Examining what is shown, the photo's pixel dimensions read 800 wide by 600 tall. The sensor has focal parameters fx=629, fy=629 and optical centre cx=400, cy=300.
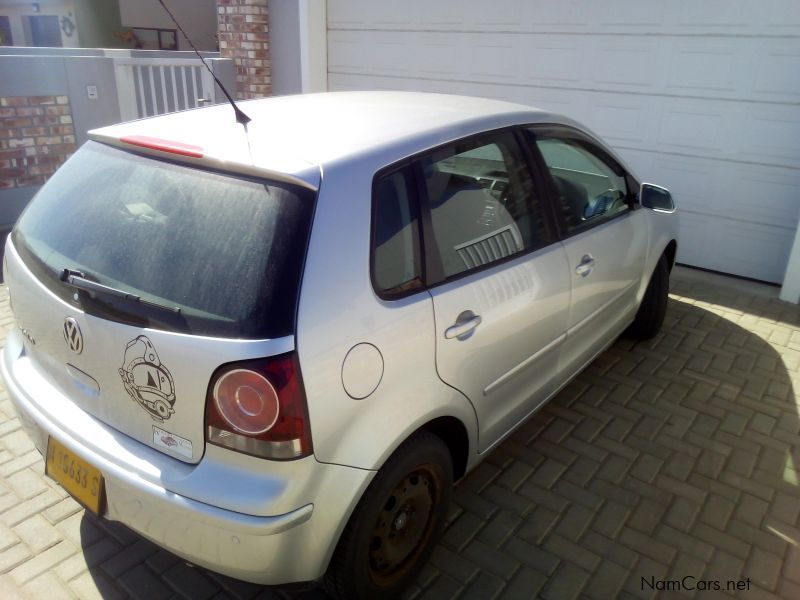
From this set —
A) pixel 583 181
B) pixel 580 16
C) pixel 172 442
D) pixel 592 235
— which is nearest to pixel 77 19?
pixel 580 16

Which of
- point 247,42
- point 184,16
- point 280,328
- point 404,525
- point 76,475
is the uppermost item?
point 184,16

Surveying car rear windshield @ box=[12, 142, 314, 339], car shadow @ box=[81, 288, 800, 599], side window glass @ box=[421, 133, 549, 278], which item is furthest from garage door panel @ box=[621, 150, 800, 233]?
car rear windshield @ box=[12, 142, 314, 339]

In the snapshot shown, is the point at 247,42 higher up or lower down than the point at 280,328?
higher up

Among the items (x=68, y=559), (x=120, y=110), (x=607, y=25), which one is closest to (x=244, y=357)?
(x=68, y=559)

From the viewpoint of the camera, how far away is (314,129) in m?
2.17

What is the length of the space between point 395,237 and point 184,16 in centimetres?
1508

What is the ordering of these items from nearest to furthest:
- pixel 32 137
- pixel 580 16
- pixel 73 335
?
pixel 73 335 → pixel 580 16 → pixel 32 137

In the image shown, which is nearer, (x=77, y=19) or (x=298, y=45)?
(x=298, y=45)

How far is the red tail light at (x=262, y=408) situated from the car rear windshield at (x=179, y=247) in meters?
0.10

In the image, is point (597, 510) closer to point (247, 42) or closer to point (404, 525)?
point (404, 525)

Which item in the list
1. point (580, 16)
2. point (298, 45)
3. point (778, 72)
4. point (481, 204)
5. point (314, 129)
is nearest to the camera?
point (314, 129)

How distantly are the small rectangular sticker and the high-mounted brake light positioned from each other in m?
0.85

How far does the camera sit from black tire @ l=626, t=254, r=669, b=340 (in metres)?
4.13

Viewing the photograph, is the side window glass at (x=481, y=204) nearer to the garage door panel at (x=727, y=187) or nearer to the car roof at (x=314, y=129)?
the car roof at (x=314, y=129)
